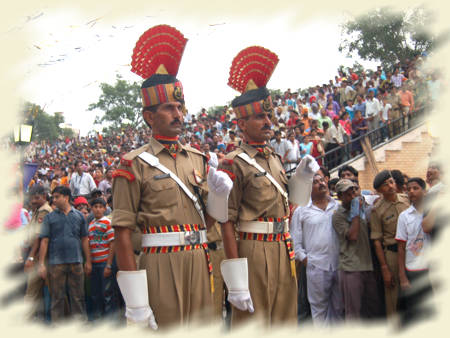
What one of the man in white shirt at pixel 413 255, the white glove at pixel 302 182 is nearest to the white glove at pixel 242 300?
the white glove at pixel 302 182

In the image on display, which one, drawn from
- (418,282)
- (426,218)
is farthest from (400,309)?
(426,218)

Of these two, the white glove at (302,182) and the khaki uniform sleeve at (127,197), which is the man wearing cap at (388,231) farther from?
the khaki uniform sleeve at (127,197)

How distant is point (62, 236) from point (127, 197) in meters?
4.80

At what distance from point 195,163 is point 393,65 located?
16.7m

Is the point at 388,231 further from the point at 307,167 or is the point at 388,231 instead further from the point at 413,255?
the point at 307,167

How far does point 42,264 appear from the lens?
768 cm

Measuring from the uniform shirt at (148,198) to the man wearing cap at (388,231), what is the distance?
3.12 metres

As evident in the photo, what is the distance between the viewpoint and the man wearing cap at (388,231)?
5879 mm

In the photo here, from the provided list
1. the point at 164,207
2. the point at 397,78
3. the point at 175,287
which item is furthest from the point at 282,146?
the point at 175,287

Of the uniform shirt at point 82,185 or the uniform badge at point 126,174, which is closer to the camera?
the uniform badge at point 126,174

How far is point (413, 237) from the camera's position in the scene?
17.8 ft

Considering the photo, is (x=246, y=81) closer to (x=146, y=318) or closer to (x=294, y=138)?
(x=146, y=318)

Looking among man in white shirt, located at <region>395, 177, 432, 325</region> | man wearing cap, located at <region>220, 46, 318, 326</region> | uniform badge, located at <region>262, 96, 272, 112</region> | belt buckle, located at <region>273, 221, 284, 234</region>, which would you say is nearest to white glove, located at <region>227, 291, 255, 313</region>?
man wearing cap, located at <region>220, 46, 318, 326</region>

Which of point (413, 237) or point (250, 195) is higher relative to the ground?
point (250, 195)
